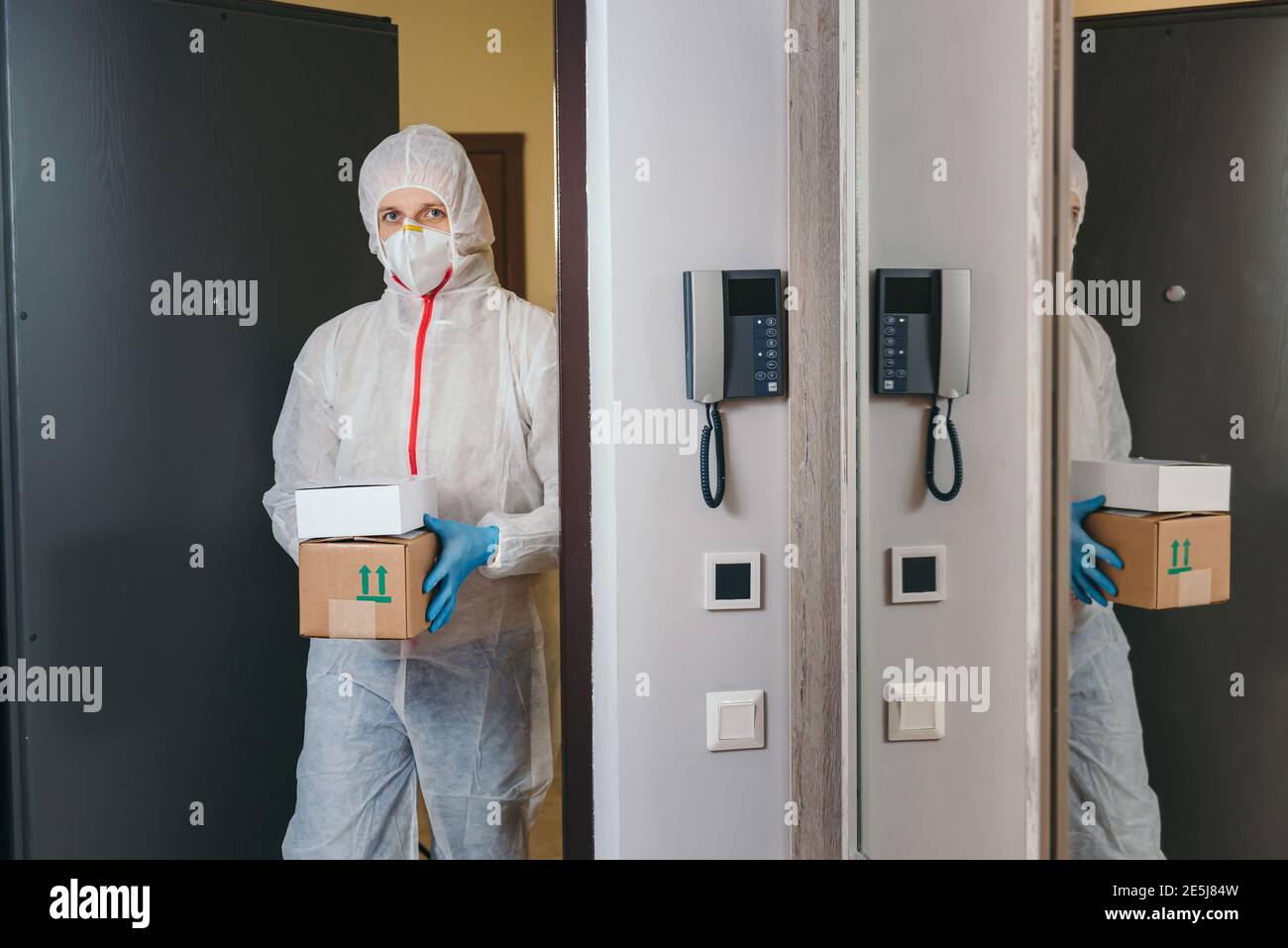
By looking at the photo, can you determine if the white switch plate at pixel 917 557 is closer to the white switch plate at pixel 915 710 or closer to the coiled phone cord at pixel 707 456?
the white switch plate at pixel 915 710

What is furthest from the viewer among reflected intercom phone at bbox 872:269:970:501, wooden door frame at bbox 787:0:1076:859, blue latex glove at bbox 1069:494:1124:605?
wooden door frame at bbox 787:0:1076:859

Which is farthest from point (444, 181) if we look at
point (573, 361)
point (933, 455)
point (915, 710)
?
point (915, 710)

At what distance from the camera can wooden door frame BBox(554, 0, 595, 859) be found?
1.26 meters

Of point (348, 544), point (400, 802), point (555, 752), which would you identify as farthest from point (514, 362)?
point (400, 802)

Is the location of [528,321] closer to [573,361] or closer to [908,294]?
[573,361]

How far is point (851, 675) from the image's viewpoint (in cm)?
115

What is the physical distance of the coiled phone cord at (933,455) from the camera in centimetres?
100

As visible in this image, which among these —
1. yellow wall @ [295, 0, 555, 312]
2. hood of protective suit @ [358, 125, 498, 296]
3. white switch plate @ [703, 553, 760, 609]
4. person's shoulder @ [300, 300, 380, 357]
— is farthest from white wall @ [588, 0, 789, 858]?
person's shoulder @ [300, 300, 380, 357]

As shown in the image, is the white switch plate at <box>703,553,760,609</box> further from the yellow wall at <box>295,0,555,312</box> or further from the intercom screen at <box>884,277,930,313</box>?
the yellow wall at <box>295,0,555,312</box>

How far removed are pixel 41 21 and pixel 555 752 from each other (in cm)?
154

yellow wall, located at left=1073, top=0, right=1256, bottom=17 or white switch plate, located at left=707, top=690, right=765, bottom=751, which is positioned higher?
yellow wall, located at left=1073, top=0, right=1256, bottom=17

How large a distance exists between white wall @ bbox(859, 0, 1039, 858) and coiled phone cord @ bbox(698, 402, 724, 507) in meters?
0.20

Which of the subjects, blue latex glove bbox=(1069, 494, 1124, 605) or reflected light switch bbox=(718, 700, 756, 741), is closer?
blue latex glove bbox=(1069, 494, 1124, 605)

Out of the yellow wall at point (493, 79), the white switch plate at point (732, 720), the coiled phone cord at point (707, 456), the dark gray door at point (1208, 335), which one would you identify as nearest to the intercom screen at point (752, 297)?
the coiled phone cord at point (707, 456)
